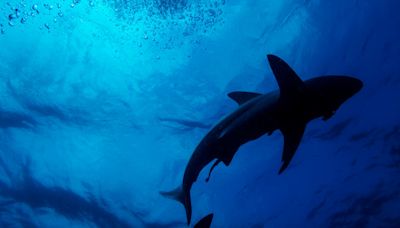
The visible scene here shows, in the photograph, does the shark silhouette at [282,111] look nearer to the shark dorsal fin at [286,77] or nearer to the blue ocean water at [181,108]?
the shark dorsal fin at [286,77]

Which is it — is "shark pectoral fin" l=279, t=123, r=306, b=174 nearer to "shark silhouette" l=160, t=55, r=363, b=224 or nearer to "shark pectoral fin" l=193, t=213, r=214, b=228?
"shark silhouette" l=160, t=55, r=363, b=224

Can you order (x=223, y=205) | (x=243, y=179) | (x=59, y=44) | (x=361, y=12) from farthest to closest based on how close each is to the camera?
(x=223, y=205)
(x=243, y=179)
(x=59, y=44)
(x=361, y=12)

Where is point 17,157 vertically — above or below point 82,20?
above

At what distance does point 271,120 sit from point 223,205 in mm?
17051

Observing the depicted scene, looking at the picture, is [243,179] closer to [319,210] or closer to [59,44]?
[319,210]

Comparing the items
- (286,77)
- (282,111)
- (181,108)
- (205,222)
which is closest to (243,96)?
(282,111)

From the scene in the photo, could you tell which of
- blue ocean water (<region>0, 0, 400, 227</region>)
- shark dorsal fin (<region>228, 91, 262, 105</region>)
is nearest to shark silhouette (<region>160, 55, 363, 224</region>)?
shark dorsal fin (<region>228, 91, 262, 105</region>)

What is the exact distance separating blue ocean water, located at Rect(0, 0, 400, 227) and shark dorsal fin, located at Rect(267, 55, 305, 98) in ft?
26.8

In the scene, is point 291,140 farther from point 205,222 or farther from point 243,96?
point 205,222

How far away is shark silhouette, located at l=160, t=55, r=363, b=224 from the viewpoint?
3656 millimetres

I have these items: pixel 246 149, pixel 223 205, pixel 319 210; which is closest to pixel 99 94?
pixel 246 149

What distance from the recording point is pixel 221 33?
12203 mm

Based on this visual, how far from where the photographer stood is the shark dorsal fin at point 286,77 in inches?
145

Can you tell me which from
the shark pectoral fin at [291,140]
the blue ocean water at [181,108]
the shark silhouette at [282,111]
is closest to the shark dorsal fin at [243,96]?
the shark silhouette at [282,111]
